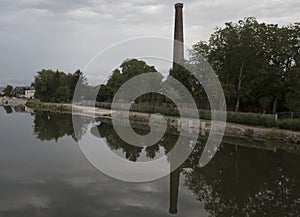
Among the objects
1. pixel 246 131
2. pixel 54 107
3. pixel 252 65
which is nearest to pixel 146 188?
pixel 246 131

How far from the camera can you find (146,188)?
407 inches

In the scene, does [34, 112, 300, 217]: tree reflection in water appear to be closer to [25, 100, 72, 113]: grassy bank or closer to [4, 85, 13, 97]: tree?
[25, 100, 72, 113]: grassy bank

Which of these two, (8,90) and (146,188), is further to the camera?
(8,90)

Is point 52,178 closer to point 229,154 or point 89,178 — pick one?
point 89,178

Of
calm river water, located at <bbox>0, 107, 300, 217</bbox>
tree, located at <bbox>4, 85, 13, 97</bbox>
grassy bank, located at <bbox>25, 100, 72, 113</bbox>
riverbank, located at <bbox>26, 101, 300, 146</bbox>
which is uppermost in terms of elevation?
tree, located at <bbox>4, 85, 13, 97</bbox>

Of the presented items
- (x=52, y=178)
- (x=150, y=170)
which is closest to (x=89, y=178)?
(x=52, y=178)

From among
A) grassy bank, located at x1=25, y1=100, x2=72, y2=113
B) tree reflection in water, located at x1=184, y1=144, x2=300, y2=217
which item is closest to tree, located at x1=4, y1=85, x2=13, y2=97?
grassy bank, located at x1=25, y1=100, x2=72, y2=113

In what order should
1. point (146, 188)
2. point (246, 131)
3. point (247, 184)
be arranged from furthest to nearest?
point (246, 131) → point (247, 184) → point (146, 188)

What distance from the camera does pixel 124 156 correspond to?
15594mm

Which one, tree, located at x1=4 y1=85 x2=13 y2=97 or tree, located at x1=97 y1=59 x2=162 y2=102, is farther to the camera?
tree, located at x1=4 y1=85 x2=13 y2=97

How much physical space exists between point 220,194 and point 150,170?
3.61m

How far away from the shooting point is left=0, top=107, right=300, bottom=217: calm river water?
8367 mm

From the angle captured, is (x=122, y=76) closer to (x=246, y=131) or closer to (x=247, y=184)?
(x=246, y=131)

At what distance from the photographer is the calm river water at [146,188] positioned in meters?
8.37
